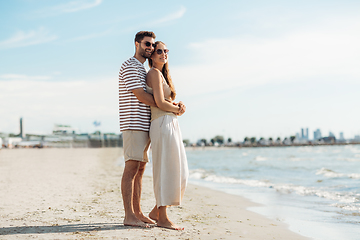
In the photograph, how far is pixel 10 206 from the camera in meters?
4.93

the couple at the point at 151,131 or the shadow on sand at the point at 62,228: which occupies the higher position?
the couple at the point at 151,131

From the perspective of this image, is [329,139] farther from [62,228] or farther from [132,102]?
[62,228]

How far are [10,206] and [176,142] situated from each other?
2.93m

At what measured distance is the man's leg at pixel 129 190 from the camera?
3.67 metres

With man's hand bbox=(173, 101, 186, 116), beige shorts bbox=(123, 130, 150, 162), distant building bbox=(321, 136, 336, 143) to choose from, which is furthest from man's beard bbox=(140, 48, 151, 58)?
distant building bbox=(321, 136, 336, 143)

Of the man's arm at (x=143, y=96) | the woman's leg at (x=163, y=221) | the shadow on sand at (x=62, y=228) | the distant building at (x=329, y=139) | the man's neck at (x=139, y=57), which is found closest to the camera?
the shadow on sand at (x=62, y=228)

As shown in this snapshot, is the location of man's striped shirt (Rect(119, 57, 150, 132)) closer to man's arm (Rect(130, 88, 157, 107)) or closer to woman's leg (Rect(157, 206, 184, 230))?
man's arm (Rect(130, 88, 157, 107))

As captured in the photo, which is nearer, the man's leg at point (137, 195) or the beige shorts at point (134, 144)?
the beige shorts at point (134, 144)

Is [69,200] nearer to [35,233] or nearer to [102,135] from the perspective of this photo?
[35,233]

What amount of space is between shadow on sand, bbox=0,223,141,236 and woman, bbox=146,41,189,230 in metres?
0.53

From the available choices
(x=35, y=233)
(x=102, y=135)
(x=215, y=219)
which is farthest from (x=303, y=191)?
(x=102, y=135)

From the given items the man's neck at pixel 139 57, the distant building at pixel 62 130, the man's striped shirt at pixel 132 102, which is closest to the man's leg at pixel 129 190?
the man's striped shirt at pixel 132 102

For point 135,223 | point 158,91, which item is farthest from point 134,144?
point 135,223

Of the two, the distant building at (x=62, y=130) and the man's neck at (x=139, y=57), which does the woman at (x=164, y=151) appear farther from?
the distant building at (x=62, y=130)
